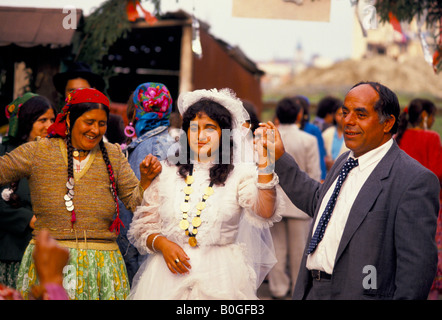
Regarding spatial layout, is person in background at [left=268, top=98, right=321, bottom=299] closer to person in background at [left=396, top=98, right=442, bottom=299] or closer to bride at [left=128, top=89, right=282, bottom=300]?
person in background at [left=396, top=98, right=442, bottom=299]

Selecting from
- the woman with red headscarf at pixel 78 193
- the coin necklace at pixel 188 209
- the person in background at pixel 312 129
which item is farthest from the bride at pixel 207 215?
the person in background at pixel 312 129

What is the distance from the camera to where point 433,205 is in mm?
2711

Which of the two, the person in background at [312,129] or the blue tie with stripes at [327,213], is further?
the person in background at [312,129]

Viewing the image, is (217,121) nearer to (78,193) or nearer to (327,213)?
(327,213)

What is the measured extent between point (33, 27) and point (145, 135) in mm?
2437

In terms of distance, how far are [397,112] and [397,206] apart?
0.56 m

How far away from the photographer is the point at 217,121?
3137 millimetres

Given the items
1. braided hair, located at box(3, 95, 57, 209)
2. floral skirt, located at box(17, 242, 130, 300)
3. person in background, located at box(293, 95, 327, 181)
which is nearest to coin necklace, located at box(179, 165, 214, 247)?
floral skirt, located at box(17, 242, 130, 300)

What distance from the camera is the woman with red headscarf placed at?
3.21 m

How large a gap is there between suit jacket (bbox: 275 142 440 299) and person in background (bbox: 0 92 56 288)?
214 cm

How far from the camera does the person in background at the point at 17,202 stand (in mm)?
3973

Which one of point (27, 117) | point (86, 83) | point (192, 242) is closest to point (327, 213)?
point (192, 242)

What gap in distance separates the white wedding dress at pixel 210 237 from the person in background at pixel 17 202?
1.09 meters

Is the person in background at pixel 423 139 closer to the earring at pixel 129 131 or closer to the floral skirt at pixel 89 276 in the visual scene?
the earring at pixel 129 131
